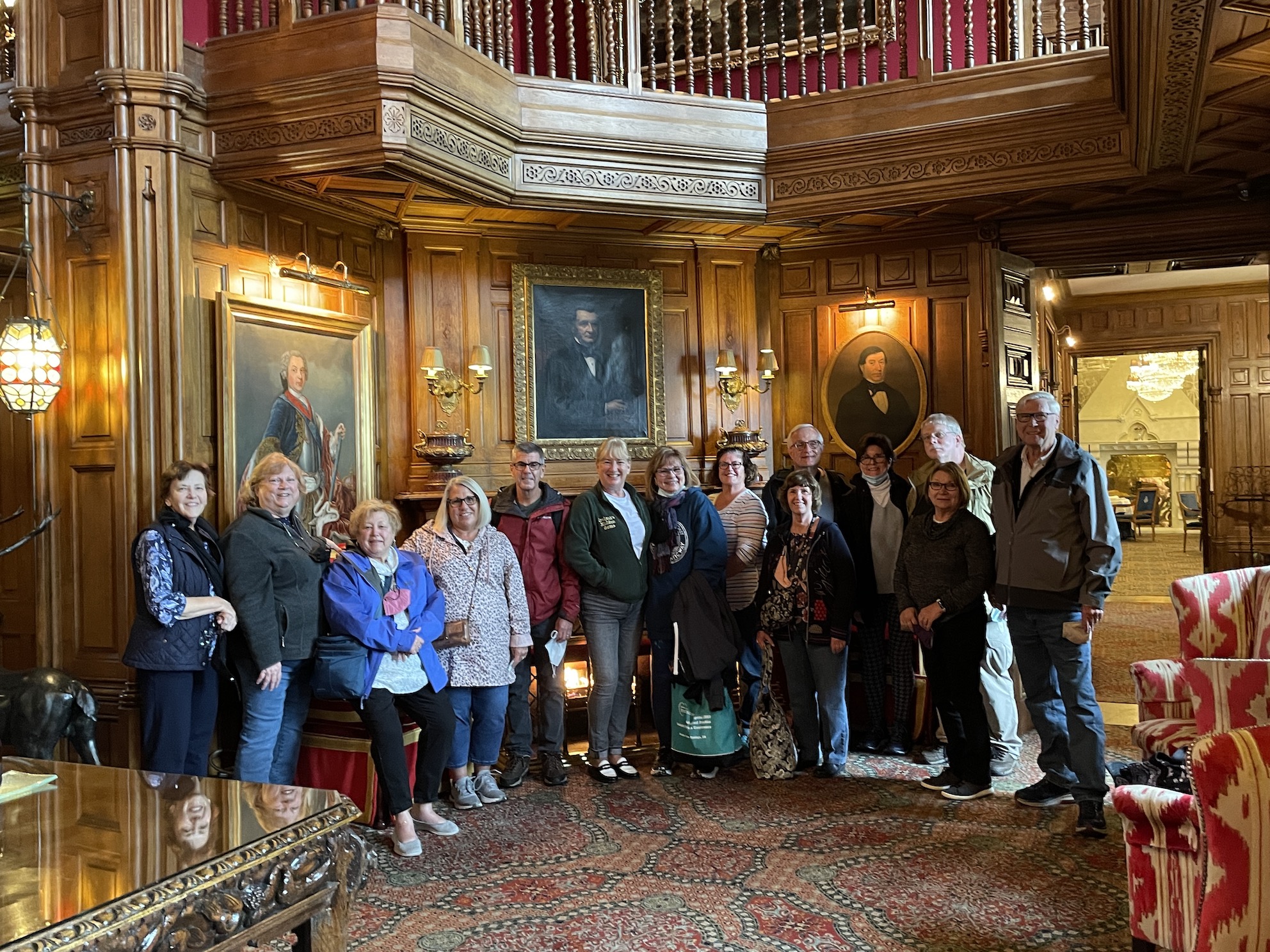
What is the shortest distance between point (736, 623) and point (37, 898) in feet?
13.7

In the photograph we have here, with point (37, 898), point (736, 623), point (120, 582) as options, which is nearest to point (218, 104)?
point (120, 582)

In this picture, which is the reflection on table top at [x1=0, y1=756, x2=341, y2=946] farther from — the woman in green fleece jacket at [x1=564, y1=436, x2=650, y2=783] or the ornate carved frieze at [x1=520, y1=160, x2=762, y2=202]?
the ornate carved frieze at [x1=520, y1=160, x2=762, y2=202]

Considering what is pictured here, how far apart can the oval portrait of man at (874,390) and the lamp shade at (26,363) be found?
5.22 meters

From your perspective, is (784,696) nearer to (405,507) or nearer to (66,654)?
(405,507)

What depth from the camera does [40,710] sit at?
4.22m

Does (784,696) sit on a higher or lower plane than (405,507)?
lower

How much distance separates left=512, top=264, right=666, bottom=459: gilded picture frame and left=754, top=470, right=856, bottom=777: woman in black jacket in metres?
2.33

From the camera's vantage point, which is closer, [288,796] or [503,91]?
[288,796]

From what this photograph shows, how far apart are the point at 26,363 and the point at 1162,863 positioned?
4859 mm

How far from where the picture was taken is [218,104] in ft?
18.2

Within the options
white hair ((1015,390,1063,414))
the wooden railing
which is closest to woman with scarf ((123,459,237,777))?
the wooden railing

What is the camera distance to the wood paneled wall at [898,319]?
24.5 feet

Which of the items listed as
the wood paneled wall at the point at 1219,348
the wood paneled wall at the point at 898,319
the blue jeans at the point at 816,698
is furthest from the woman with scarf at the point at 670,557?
the wood paneled wall at the point at 1219,348

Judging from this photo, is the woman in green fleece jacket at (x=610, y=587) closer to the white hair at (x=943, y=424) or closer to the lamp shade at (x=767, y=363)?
the white hair at (x=943, y=424)
